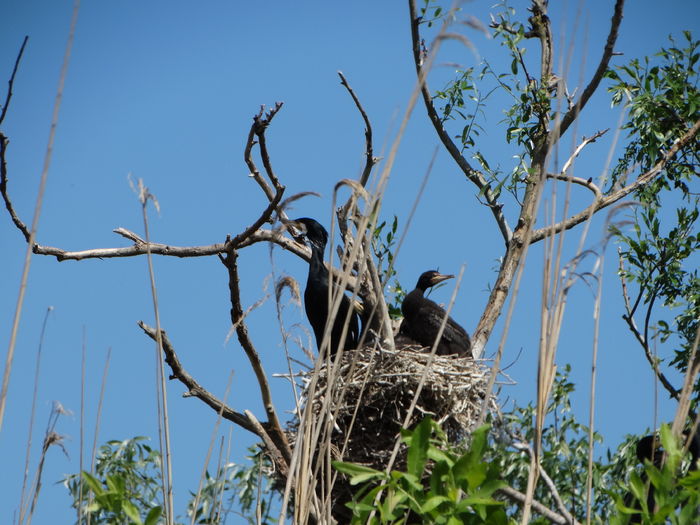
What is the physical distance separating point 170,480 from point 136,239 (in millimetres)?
2856

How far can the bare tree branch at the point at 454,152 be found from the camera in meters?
6.54

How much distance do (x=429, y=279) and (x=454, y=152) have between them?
35.7 inches

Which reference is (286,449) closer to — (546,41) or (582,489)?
(582,489)

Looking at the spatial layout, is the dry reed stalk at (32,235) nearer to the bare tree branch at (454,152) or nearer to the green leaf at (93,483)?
the green leaf at (93,483)

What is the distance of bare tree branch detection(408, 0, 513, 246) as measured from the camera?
6.54m

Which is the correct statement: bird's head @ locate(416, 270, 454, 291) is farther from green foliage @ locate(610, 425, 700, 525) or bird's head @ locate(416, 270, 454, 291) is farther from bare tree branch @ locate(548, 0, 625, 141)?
green foliage @ locate(610, 425, 700, 525)

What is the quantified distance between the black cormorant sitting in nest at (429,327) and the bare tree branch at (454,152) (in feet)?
2.30

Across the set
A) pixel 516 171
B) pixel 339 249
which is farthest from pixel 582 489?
pixel 339 249

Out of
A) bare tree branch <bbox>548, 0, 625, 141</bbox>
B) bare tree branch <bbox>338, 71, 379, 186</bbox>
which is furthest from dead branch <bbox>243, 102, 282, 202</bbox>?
bare tree branch <bbox>548, 0, 625, 141</bbox>

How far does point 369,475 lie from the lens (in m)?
2.46

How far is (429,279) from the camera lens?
7027 mm

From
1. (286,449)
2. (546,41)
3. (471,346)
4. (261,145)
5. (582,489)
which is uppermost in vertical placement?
(546,41)

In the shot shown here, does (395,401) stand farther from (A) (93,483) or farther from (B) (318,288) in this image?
(A) (93,483)

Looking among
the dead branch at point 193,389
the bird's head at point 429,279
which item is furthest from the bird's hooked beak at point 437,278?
the dead branch at point 193,389
